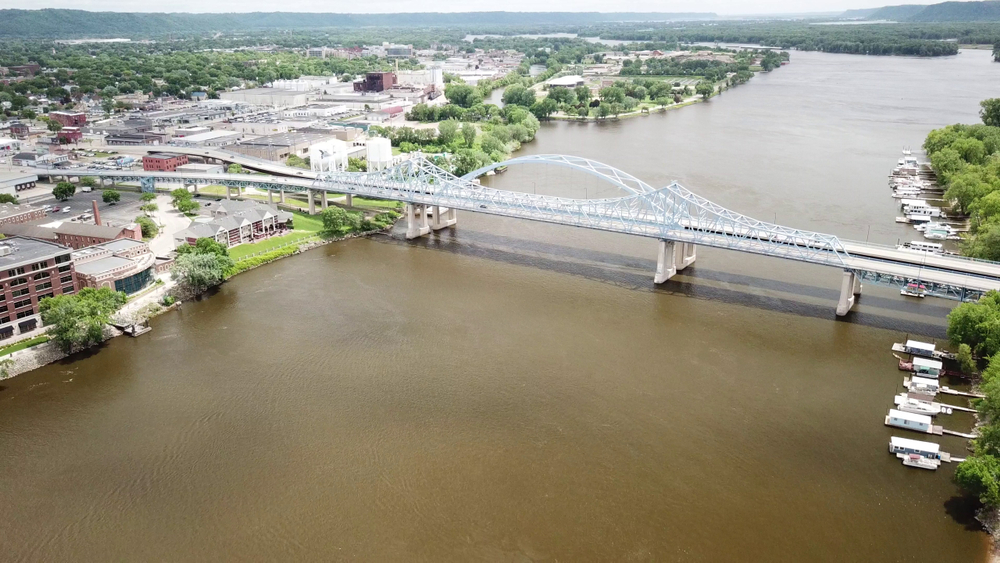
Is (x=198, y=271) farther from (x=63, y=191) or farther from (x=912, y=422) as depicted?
(x=912, y=422)

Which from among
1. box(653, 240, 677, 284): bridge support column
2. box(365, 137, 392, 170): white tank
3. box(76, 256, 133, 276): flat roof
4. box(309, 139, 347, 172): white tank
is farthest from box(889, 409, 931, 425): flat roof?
box(365, 137, 392, 170): white tank

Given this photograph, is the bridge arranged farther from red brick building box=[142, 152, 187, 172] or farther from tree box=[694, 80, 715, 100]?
tree box=[694, 80, 715, 100]

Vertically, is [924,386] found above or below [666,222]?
below

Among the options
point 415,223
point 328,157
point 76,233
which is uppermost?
point 328,157

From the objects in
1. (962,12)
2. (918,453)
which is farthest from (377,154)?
(962,12)

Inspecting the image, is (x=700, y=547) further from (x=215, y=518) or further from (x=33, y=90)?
(x=33, y=90)

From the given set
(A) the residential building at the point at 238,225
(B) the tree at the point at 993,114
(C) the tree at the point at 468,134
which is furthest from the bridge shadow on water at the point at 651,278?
(B) the tree at the point at 993,114
